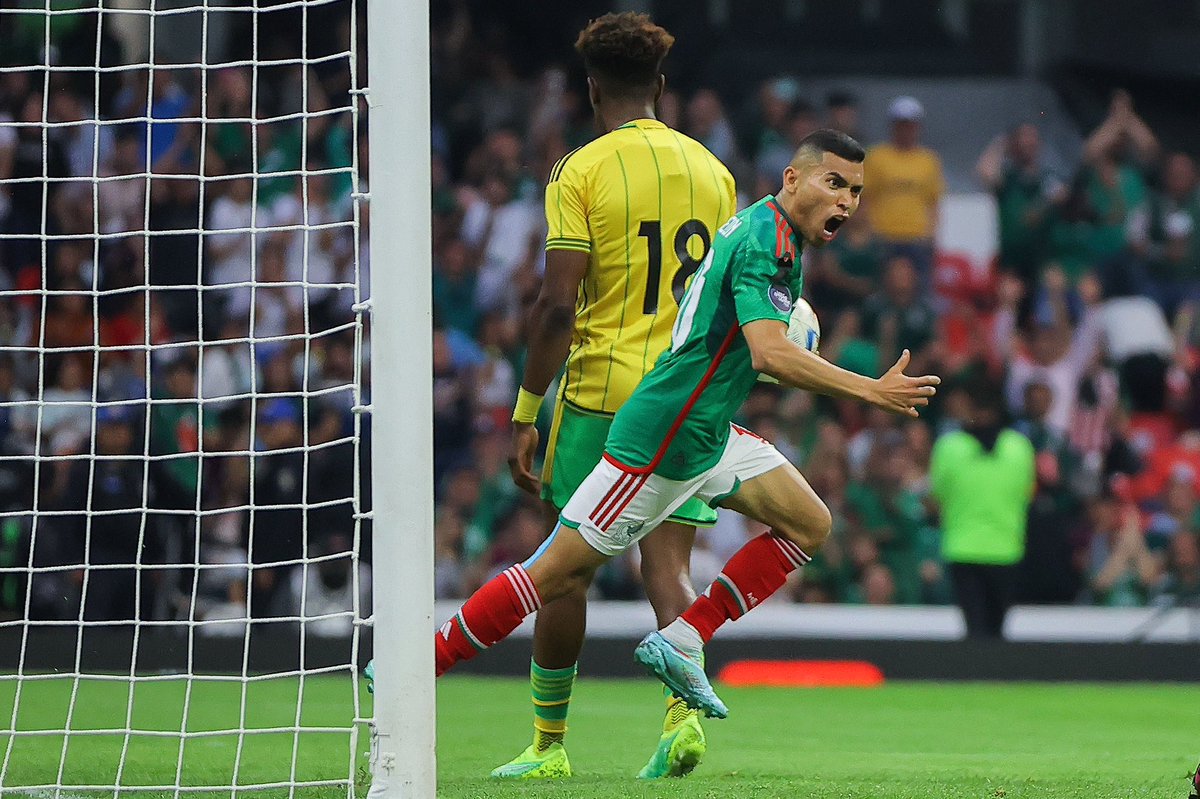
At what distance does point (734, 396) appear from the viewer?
4.98 m

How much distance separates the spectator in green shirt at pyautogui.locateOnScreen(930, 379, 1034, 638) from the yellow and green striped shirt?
650 cm

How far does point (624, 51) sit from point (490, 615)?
181cm

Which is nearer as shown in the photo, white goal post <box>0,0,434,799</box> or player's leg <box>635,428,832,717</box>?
player's leg <box>635,428,832,717</box>

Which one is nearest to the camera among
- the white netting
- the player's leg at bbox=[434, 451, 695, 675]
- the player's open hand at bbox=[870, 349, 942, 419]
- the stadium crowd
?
the player's open hand at bbox=[870, 349, 942, 419]

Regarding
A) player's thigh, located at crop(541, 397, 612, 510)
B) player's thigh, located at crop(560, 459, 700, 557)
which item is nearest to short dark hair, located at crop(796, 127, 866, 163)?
player's thigh, located at crop(560, 459, 700, 557)

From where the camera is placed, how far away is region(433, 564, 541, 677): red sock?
498 cm

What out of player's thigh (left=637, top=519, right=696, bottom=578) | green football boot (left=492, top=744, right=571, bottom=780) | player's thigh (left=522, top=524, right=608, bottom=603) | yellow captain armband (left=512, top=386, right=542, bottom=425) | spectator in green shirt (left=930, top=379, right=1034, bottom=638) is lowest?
spectator in green shirt (left=930, top=379, right=1034, bottom=638)

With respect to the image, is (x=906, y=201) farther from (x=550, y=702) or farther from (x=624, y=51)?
(x=550, y=702)

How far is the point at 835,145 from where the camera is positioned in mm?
4898

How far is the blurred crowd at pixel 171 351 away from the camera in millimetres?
10750

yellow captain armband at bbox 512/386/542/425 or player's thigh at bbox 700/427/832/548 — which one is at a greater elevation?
yellow captain armband at bbox 512/386/542/425

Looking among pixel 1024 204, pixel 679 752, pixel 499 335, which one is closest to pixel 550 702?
pixel 679 752

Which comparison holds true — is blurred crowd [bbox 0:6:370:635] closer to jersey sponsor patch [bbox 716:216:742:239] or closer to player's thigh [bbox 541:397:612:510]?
player's thigh [bbox 541:397:612:510]

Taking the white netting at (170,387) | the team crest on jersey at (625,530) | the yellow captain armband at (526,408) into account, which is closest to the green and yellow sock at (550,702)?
the yellow captain armband at (526,408)
